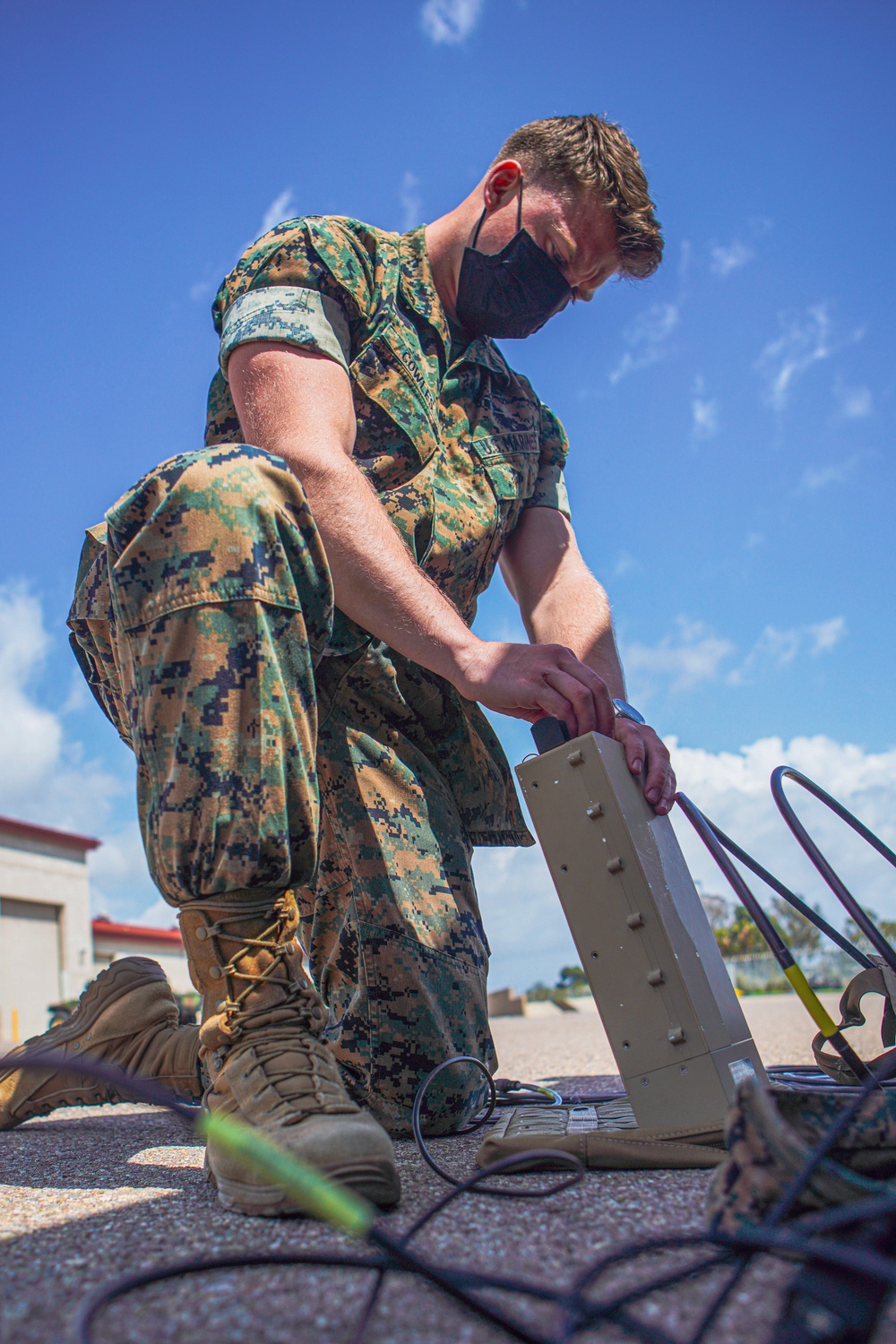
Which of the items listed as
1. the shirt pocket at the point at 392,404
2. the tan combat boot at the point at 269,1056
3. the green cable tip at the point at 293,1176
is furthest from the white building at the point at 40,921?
the green cable tip at the point at 293,1176

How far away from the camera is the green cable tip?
797 millimetres

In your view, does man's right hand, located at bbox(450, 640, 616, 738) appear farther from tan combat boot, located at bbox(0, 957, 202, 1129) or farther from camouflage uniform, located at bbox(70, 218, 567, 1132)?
tan combat boot, located at bbox(0, 957, 202, 1129)

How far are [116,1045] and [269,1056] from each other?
37.2 inches

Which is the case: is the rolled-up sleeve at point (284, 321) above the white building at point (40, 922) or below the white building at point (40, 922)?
below

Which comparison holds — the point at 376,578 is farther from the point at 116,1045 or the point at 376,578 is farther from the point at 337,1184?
the point at 116,1045

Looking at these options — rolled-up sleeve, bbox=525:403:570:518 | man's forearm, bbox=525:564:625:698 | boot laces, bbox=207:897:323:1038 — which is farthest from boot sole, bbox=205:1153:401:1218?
rolled-up sleeve, bbox=525:403:570:518

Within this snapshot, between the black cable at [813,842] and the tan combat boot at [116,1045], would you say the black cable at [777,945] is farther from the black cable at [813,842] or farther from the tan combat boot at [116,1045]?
the tan combat boot at [116,1045]

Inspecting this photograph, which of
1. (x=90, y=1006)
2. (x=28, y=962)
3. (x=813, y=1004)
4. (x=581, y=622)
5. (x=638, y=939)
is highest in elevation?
(x=28, y=962)

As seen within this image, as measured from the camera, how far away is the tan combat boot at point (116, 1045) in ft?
5.67

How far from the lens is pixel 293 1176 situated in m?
0.87

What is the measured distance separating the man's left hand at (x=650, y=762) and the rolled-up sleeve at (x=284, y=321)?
94cm

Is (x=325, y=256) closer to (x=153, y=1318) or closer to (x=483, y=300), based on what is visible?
(x=483, y=300)

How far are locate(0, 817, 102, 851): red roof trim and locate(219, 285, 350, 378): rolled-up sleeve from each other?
22372mm

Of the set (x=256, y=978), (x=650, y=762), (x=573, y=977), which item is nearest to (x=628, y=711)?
(x=650, y=762)
